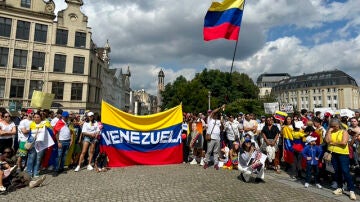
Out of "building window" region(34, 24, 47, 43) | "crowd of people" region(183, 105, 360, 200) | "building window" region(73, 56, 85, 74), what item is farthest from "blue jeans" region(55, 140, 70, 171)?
"building window" region(34, 24, 47, 43)

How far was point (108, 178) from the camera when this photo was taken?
8.69m

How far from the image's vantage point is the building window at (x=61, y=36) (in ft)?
123

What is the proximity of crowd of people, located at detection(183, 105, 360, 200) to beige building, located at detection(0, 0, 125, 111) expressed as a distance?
96.7ft

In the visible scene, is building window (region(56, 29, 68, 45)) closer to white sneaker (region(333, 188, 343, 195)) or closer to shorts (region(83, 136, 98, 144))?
shorts (region(83, 136, 98, 144))

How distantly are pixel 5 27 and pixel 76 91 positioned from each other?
37.7 ft

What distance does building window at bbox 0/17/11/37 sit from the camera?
33906mm

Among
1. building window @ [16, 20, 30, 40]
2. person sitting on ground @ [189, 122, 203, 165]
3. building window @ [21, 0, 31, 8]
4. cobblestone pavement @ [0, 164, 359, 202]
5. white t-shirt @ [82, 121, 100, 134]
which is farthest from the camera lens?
building window @ [21, 0, 31, 8]

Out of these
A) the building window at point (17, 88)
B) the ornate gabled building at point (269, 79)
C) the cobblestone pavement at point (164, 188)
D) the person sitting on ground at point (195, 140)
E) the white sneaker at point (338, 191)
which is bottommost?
the cobblestone pavement at point (164, 188)

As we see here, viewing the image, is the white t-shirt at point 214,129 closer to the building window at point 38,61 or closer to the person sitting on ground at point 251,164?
the person sitting on ground at point 251,164

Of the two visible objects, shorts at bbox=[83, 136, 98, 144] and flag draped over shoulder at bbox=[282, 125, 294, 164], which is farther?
flag draped over shoulder at bbox=[282, 125, 294, 164]

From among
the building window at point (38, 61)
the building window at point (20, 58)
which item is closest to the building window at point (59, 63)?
the building window at point (38, 61)

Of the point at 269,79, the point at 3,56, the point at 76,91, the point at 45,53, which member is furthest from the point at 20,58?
the point at 269,79

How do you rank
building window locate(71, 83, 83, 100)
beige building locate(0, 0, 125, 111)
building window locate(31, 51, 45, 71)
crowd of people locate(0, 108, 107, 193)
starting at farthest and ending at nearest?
building window locate(71, 83, 83, 100) < building window locate(31, 51, 45, 71) < beige building locate(0, 0, 125, 111) < crowd of people locate(0, 108, 107, 193)

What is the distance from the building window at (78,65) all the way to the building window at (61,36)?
2631mm
